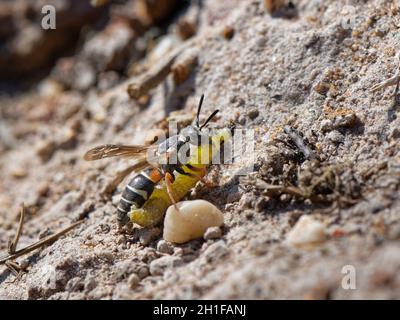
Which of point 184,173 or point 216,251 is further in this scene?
point 184,173

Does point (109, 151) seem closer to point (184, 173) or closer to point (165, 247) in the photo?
point (184, 173)

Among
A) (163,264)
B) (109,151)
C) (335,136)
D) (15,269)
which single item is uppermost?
(335,136)

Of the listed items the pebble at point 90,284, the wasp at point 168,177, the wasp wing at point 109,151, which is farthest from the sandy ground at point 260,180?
the wasp wing at point 109,151

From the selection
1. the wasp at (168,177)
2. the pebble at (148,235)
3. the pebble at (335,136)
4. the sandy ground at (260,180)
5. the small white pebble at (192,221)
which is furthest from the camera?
the wasp at (168,177)

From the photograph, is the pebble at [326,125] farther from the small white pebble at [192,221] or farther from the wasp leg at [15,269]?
the wasp leg at [15,269]

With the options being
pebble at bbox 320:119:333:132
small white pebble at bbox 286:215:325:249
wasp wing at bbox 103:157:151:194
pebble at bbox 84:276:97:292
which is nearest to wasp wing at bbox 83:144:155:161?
wasp wing at bbox 103:157:151:194

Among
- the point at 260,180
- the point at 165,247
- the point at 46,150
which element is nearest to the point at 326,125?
the point at 260,180
